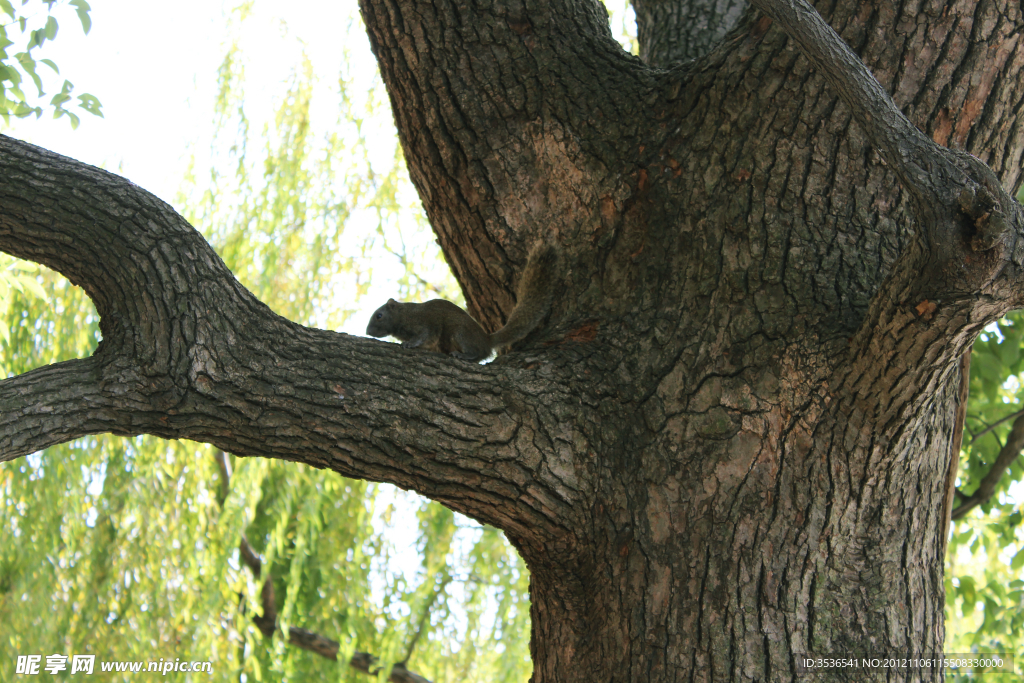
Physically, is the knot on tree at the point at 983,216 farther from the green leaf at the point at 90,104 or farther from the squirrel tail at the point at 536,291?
the green leaf at the point at 90,104

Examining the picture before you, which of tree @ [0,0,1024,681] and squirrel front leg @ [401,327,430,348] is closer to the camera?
tree @ [0,0,1024,681]

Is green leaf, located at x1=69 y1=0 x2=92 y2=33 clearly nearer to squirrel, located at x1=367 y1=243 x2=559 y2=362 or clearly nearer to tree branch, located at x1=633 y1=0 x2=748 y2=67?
squirrel, located at x1=367 y1=243 x2=559 y2=362

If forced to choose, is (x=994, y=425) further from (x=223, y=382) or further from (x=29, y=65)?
(x=29, y=65)

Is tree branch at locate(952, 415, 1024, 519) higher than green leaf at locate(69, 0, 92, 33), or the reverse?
green leaf at locate(69, 0, 92, 33)

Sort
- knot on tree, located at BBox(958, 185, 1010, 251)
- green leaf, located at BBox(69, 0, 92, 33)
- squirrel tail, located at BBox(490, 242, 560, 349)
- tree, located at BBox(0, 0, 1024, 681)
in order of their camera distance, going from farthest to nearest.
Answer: green leaf, located at BBox(69, 0, 92, 33), squirrel tail, located at BBox(490, 242, 560, 349), tree, located at BBox(0, 0, 1024, 681), knot on tree, located at BBox(958, 185, 1010, 251)

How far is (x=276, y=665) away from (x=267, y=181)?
3.14m

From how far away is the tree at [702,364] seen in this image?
188 centimetres

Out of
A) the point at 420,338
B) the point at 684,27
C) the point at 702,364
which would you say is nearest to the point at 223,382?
the point at 702,364

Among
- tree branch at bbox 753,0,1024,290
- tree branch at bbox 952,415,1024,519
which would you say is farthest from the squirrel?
tree branch at bbox 952,415,1024,519

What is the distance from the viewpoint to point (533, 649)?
8.16 ft

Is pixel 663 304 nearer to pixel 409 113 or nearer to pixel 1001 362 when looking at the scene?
pixel 409 113

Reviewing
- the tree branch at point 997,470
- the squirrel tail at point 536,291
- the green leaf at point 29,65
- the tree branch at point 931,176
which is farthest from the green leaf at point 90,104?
the tree branch at point 997,470

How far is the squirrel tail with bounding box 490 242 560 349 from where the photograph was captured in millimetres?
2557

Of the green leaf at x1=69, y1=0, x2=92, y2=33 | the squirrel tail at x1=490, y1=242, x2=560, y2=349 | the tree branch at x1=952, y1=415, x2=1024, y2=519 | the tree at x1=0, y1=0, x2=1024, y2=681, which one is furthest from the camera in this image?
the tree branch at x1=952, y1=415, x2=1024, y2=519
